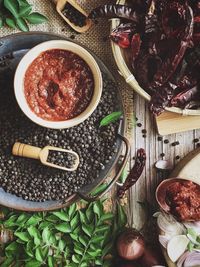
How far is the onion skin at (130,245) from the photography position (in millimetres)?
2324

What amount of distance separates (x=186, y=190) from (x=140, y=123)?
320mm

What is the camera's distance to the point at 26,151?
7.25ft

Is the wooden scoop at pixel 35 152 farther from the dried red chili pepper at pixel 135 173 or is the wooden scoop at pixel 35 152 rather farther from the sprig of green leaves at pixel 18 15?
the sprig of green leaves at pixel 18 15

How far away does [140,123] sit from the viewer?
2.43 m

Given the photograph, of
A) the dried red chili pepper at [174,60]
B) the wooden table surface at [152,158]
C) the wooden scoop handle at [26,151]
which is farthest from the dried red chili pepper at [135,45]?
the wooden scoop handle at [26,151]

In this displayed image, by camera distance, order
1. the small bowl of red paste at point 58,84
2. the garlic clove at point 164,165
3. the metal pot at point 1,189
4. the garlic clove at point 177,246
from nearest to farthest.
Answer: the small bowl of red paste at point 58,84 → the metal pot at point 1,189 → the garlic clove at point 177,246 → the garlic clove at point 164,165

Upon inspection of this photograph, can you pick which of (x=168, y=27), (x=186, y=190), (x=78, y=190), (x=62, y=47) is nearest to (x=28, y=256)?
(x=78, y=190)

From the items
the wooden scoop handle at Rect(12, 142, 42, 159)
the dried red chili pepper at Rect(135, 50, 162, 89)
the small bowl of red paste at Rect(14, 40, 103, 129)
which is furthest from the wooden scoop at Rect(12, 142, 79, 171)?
the dried red chili pepper at Rect(135, 50, 162, 89)

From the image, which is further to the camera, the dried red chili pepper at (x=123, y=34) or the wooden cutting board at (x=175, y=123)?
the wooden cutting board at (x=175, y=123)

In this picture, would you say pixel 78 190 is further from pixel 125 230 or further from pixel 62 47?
pixel 62 47

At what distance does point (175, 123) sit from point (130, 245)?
1.60 feet

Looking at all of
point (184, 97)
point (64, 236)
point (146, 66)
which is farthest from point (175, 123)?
point (64, 236)

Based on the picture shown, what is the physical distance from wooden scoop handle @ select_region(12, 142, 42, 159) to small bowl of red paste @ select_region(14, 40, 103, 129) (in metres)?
0.12

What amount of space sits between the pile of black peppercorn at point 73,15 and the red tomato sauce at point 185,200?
2.33 ft
